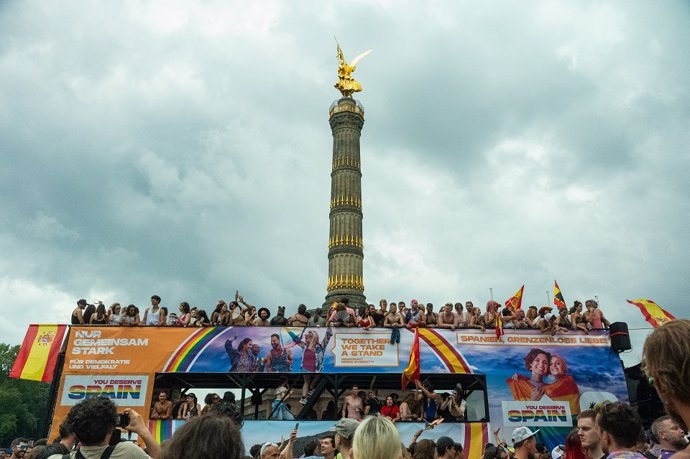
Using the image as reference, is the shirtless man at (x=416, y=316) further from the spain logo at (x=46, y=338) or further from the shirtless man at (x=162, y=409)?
the spain logo at (x=46, y=338)

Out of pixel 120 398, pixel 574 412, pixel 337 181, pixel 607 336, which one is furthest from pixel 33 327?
pixel 337 181

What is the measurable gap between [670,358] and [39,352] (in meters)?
14.9

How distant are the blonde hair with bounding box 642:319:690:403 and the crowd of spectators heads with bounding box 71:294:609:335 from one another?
11624 millimetres

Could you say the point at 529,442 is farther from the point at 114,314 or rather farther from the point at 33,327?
the point at 33,327

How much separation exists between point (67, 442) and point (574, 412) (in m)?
11.8

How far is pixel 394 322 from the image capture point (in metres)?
13.8

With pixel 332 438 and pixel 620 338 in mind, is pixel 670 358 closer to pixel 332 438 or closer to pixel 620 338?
pixel 332 438

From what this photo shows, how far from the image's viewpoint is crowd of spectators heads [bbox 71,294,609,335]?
13867 millimetres

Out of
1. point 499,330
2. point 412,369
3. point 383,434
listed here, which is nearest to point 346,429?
point 383,434

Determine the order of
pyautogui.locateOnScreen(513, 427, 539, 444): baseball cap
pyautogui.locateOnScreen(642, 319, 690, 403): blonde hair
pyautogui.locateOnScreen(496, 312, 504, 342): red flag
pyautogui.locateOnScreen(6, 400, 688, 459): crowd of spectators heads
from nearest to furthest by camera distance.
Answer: pyautogui.locateOnScreen(642, 319, 690, 403): blonde hair, pyautogui.locateOnScreen(6, 400, 688, 459): crowd of spectators heads, pyautogui.locateOnScreen(513, 427, 539, 444): baseball cap, pyautogui.locateOnScreen(496, 312, 504, 342): red flag

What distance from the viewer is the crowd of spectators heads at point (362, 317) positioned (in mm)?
13867

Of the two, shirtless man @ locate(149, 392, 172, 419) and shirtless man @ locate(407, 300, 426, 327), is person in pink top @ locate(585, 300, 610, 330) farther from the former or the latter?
shirtless man @ locate(149, 392, 172, 419)

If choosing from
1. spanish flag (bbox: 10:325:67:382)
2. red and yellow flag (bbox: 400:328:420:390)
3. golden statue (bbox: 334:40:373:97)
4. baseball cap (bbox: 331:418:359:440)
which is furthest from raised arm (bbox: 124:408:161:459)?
golden statue (bbox: 334:40:373:97)

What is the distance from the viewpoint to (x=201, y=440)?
238 cm
